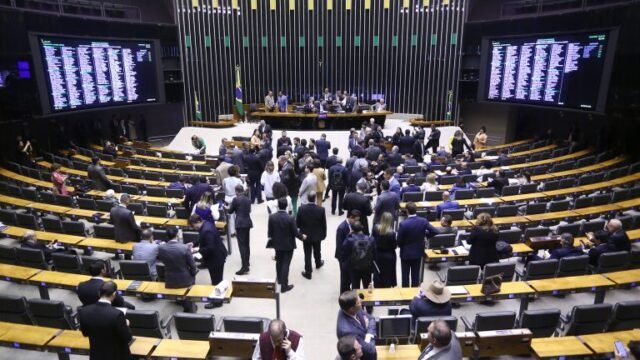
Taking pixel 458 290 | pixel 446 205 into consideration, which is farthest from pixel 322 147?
pixel 458 290

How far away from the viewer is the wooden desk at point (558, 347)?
424 centimetres

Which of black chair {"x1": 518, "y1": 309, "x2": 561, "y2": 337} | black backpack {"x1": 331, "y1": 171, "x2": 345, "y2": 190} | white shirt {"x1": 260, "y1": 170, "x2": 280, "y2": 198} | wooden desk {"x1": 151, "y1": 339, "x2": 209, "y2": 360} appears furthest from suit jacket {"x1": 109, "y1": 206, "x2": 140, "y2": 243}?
black chair {"x1": 518, "y1": 309, "x2": 561, "y2": 337}

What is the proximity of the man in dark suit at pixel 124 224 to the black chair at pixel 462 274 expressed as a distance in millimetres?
4836

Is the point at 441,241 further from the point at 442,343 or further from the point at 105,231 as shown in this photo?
the point at 105,231

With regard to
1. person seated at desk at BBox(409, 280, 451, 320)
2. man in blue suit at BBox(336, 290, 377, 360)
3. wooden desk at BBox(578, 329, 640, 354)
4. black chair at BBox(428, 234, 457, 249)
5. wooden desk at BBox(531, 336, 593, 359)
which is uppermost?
man in blue suit at BBox(336, 290, 377, 360)

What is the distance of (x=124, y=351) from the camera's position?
394cm

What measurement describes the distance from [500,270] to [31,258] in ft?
22.4

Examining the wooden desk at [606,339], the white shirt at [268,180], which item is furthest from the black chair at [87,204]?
the wooden desk at [606,339]

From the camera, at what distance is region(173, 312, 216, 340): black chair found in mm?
4602

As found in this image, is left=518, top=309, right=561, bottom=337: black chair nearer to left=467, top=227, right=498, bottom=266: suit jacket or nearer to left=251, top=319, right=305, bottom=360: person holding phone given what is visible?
left=467, top=227, right=498, bottom=266: suit jacket

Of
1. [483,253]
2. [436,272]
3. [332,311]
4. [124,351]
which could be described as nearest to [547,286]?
[483,253]

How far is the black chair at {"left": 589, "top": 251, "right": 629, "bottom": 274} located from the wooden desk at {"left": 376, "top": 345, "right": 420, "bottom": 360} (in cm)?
360

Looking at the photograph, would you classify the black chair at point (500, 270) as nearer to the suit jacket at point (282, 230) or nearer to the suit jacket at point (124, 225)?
the suit jacket at point (282, 230)

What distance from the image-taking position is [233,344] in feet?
13.8
